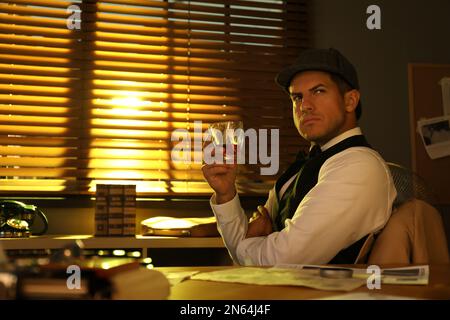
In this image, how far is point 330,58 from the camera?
154 centimetres

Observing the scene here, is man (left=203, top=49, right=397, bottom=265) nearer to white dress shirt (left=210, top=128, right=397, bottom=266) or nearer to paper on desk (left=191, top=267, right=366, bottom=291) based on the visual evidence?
white dress shirt (left=210, top=128, right=397, bottom=266)

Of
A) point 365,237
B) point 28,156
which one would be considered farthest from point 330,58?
point 28,156

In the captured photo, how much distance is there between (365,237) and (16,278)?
0.98 meters

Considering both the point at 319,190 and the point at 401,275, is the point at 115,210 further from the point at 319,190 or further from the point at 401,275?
the point at 401,275

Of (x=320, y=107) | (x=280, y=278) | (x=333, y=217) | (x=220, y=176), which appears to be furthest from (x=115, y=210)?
(x=280, y=278)

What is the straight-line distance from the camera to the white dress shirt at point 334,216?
4.15 feet

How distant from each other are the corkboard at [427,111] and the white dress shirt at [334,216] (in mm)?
1404

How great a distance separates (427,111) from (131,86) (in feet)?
4.97

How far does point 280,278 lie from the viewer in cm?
80

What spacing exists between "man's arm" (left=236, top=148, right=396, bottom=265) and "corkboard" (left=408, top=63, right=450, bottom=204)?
1.42 meters

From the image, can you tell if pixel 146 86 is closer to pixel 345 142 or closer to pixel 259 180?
pixel 259 180

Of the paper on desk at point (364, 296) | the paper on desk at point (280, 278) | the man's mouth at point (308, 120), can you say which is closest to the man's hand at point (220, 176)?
the man's mouth at point (308, 120)

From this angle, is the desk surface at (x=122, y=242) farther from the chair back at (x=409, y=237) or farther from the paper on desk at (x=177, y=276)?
the paper on desk at (x=177, y=276)
